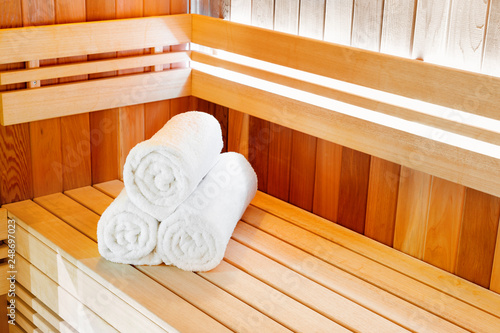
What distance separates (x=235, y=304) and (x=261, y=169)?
81 centimetres

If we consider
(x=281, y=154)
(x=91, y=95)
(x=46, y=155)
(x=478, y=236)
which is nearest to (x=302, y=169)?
(x=281, y=154)

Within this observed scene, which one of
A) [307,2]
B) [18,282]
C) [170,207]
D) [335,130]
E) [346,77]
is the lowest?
[18,282]

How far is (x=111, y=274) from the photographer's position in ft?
5.83

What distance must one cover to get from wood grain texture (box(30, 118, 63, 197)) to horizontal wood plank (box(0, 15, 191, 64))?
0.80 feet

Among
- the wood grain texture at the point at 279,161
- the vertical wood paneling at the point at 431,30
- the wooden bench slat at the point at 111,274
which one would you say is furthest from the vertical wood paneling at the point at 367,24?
the wooden bench slat at the point at 111,274

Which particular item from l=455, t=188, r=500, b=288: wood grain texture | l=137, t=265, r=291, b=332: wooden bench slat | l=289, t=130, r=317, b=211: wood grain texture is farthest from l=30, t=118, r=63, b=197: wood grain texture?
l=455, t=188, r=500, b=288: wood grain texture

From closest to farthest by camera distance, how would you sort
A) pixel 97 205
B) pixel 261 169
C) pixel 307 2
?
pixel 307 2 < pixel 97 205 < pixel 261 169

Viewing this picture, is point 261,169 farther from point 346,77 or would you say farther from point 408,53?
point 408,53

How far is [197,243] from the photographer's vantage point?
1.77 meters

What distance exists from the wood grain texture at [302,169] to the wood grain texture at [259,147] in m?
0.13

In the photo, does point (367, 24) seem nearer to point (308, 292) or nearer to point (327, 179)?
point (327, 179)

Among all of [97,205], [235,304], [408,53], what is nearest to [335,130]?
[408,53]

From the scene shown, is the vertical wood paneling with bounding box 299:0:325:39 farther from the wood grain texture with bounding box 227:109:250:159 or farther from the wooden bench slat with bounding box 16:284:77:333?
the wooden bench slat with bounding box 16:284:77:333

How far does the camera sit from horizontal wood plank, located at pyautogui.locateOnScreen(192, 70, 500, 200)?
1.65 meters
